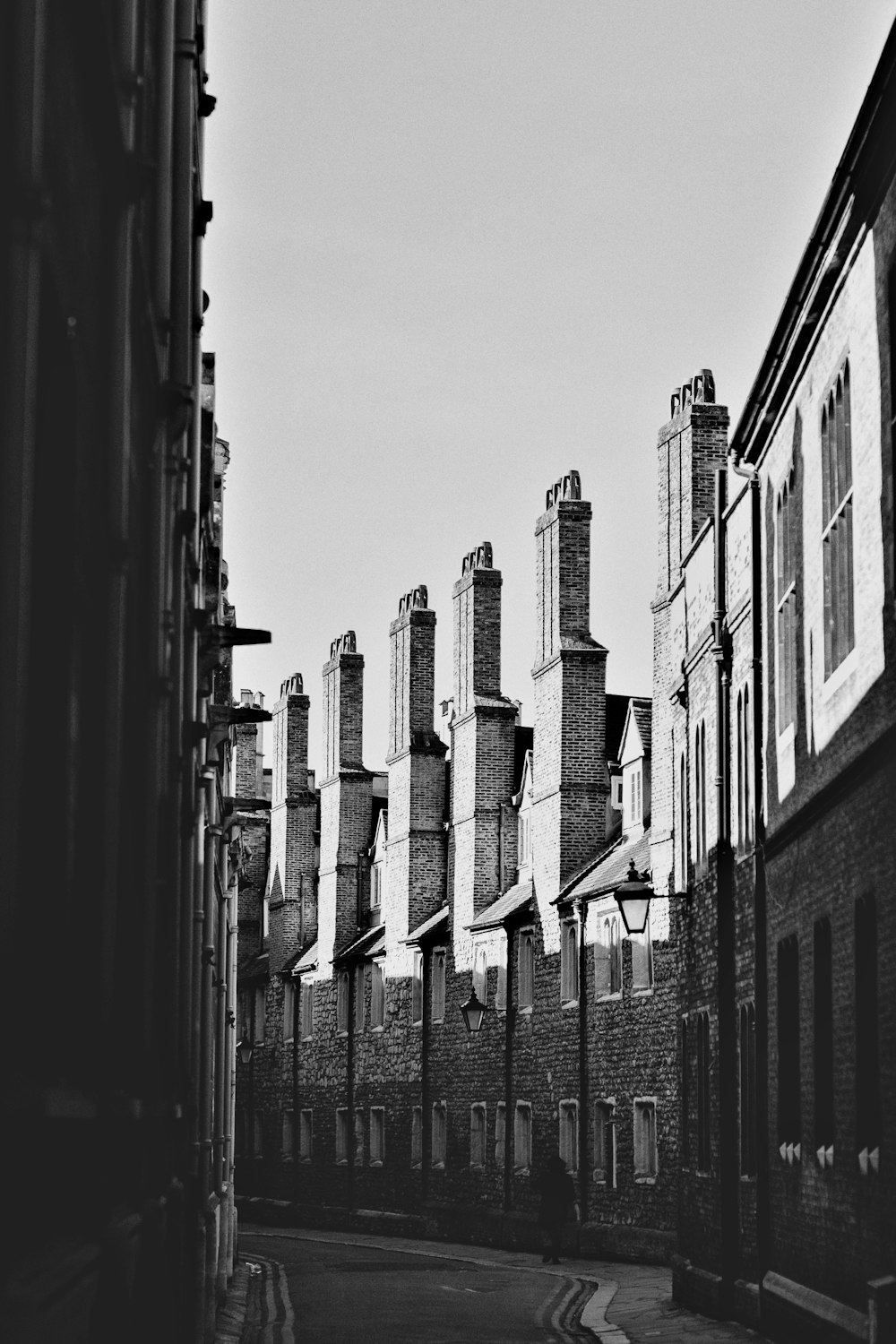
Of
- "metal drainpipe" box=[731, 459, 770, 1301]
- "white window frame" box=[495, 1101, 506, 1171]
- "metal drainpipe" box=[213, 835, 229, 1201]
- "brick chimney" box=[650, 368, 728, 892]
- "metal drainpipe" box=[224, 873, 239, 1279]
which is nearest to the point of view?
"metal drainpipe" box=[731, 459, 770, 1301]

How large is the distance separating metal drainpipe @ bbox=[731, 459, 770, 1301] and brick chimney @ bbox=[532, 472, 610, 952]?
57.6 ft

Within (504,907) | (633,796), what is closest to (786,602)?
(633,796)

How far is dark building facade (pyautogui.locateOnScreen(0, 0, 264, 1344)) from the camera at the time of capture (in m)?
3.53

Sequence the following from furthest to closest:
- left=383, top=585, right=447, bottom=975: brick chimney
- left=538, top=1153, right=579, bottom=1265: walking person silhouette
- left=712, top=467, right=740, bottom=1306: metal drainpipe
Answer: left=383, top=585, right=447, bottom=975: brick chimney, left=538, top=1153, right=579, bottom=1265: walking person silhouette, left=712, top=467, right=740, bottom=1306: metal drainpipe

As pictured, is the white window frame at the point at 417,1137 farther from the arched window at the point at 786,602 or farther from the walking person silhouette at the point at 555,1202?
the arched window at the point at 786,602

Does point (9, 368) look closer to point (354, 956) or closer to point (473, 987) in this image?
point (473, 987)

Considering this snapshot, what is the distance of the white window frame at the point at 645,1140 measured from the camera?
30.7m

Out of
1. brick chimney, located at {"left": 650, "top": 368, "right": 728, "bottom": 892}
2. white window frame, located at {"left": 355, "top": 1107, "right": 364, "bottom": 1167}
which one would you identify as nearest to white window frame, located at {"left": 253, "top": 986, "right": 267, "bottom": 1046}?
white window frame, located at {"left": 355, "top": 1107, "right": 364, "bottom": 1167}

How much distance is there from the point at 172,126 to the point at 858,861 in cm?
732

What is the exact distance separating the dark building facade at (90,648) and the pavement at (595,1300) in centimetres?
973

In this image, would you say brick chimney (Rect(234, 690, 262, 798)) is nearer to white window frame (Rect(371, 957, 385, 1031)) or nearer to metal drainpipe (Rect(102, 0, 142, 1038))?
white window frame (Rect(371, 957, 385, 1031))

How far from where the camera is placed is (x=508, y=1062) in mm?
37625

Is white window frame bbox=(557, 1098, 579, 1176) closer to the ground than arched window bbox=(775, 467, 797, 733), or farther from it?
closer to the ground

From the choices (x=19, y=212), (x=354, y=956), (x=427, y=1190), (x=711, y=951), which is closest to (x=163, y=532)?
(x=19, y=212)
